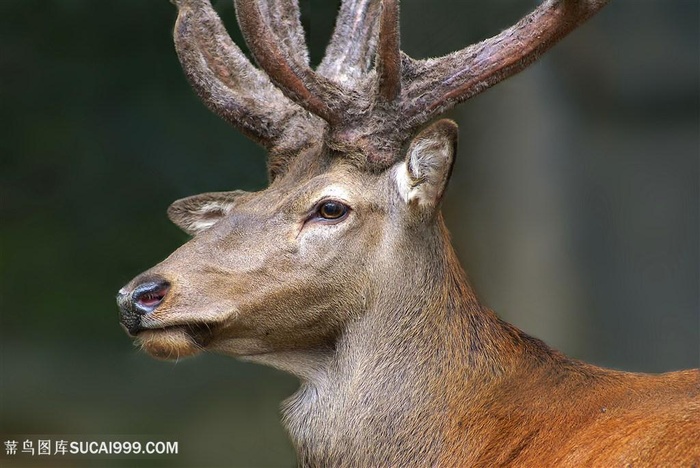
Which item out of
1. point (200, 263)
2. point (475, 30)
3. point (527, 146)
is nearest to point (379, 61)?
point (200, 263)

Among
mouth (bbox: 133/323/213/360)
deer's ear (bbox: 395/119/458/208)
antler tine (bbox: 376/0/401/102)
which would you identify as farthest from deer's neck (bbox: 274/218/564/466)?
Result: antler tine (bbox: 376/0/401/102)

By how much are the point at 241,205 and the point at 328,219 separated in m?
0.47

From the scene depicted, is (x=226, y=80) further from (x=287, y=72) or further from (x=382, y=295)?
(x=382, y=295)

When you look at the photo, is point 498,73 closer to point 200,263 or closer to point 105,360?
point 200,263

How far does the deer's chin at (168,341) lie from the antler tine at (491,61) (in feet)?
4.69

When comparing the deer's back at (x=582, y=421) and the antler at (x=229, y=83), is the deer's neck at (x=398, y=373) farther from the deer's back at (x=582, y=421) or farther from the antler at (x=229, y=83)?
the antler at (x=229, y=83)

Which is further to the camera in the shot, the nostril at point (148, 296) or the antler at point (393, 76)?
the antler at point (393, 76)

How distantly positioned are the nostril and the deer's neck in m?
0.84

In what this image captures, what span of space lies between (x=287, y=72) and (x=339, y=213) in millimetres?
694

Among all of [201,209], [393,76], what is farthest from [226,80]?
[393,76]

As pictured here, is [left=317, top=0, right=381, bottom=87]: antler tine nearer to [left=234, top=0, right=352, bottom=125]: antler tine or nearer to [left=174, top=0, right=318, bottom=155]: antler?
[left=174, top=0, right=318, bottom=155]: antler

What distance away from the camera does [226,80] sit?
5625 millimetres

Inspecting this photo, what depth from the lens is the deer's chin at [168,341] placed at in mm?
4414

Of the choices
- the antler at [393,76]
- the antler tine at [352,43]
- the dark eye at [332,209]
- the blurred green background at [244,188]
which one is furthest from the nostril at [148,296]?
the blurred green background at [244,188]
